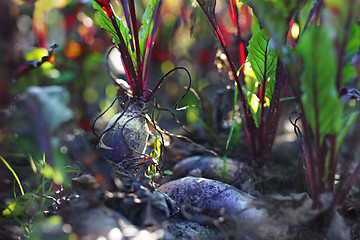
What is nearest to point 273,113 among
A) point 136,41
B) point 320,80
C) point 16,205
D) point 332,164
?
point 332,164

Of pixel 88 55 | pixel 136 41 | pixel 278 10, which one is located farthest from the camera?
pixel 88 55

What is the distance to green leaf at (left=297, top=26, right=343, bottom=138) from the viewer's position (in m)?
0.63

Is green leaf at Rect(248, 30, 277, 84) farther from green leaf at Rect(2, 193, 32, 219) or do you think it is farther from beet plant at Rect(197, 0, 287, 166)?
green leaf at Rect(2, 193, 32, 219)

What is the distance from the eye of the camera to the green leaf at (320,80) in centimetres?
63

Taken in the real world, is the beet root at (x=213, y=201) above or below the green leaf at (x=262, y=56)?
below

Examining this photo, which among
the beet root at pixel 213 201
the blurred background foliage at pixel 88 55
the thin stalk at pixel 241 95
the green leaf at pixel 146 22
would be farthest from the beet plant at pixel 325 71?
the blurred background foliage at pixel 88 55

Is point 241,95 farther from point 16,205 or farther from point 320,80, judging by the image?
point 16,205

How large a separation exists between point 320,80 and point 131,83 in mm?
694

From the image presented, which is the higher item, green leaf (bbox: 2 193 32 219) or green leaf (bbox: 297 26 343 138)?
green leaf (bbox: 297 26 343 138)

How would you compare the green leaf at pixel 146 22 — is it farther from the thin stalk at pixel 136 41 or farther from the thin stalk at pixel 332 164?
the thin stalk at pixel 332 164

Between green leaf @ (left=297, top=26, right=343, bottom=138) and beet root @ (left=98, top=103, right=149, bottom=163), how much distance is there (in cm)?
58

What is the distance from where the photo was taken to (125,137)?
3.43ft

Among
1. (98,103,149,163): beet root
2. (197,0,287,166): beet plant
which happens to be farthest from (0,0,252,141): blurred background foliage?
(98,103,149,163): beet root

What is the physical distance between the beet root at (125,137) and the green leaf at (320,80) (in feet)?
1.89
